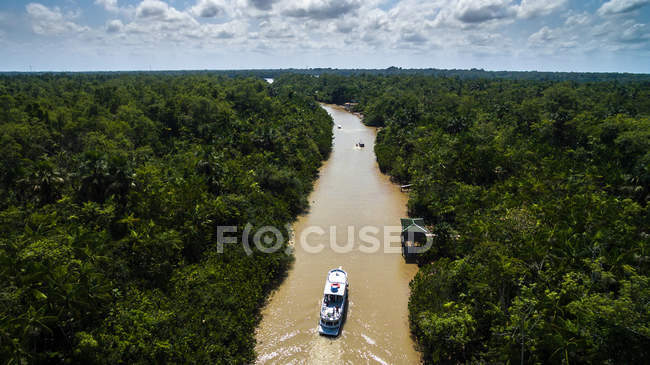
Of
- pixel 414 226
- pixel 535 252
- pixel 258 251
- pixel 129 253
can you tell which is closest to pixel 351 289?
pixel 258 251

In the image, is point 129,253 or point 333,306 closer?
point 129,253

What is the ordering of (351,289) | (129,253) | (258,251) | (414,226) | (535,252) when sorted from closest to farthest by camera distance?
(535,252) < (129,253) < (351,289) < (258,251) < (414,226)

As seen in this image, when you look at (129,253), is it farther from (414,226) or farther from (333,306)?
(414,226)

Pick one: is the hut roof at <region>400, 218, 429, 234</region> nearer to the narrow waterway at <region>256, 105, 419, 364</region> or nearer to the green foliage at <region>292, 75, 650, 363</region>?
the green foliage at <region>292, 75, 650, 363</region>

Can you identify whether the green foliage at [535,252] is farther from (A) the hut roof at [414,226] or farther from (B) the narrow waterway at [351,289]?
(B) the narrow waterway at [351,289]

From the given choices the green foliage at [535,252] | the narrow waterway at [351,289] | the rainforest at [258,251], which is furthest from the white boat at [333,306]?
the green foliage at [535,252]

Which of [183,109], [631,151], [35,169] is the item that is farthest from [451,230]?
[183,109]

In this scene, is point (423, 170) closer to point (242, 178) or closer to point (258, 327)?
point (242, 178)

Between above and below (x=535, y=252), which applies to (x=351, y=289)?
below
